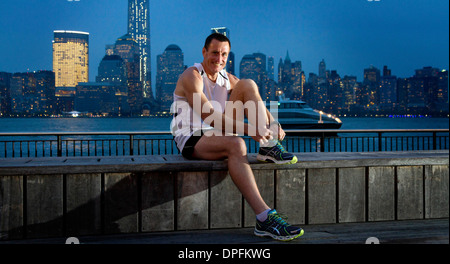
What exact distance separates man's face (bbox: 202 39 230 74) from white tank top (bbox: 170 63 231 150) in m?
0.09

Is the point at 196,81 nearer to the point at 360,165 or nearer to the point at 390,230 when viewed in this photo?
the point at 360,165

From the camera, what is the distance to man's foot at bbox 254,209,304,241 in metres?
2.51

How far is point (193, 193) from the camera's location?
2928mm

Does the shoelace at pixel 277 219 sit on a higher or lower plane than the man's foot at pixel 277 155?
lower

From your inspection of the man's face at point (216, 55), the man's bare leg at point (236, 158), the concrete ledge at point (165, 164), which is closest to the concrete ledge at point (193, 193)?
the concrete ledge at point (165, 164)

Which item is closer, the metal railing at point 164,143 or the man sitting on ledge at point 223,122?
the man sitting on ledge at point 223,122

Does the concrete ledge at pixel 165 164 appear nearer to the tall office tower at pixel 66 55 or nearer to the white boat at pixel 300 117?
the white boat at pixel 300 117

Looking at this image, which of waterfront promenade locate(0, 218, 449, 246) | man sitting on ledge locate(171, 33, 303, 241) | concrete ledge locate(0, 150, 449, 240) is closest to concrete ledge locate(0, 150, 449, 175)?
concrete ledge locate(0, 150, 449, 240)

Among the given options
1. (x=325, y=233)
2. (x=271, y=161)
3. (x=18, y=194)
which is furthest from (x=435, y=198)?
(x=18, y=194)

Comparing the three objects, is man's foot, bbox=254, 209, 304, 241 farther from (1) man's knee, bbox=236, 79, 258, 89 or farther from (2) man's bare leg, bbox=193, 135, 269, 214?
(1) man's knee, bbox=236, 79, 258, 89

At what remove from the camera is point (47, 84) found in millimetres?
95500

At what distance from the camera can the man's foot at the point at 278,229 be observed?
8.24 ft

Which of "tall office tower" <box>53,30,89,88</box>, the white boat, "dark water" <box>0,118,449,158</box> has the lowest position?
"dark water" <box>0,118,449,158</box>

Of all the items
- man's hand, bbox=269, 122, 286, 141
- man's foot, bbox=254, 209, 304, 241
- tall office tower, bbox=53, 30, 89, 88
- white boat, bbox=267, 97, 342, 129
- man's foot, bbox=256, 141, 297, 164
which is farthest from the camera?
tall office tower, bbox=53, 30, 89, 88
